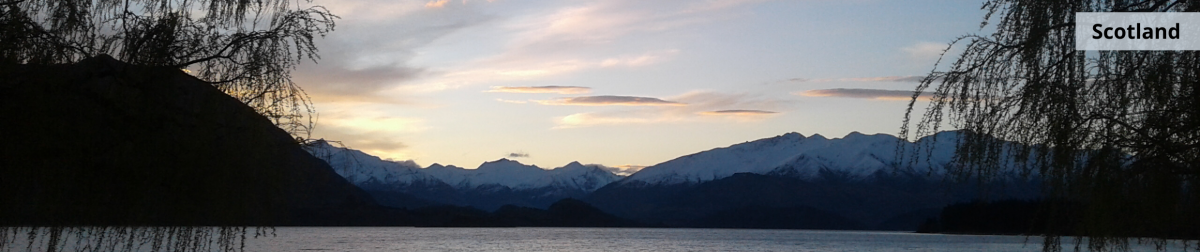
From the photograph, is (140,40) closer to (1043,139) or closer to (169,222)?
(169,222)

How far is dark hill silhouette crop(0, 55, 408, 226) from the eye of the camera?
10211 mm

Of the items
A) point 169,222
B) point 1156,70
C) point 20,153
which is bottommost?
point 169,222

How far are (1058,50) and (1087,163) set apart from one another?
1.31 m

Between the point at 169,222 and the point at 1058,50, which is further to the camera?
the point at 169,222

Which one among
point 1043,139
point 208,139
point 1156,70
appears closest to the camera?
point 1156,70

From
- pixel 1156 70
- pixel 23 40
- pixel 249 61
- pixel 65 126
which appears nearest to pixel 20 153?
pixel 65 126

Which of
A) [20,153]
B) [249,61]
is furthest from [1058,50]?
[20,153]

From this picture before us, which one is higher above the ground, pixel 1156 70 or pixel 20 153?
pixel 1156 70

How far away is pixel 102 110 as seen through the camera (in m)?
10.7

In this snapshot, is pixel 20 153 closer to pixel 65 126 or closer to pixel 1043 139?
pixel 65 126

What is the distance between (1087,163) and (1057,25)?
63.4 inches

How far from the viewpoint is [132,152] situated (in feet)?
35.0

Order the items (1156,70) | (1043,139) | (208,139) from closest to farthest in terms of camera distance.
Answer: (1156,70), (1043,139), (208,139)

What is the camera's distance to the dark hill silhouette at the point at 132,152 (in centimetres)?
1021
